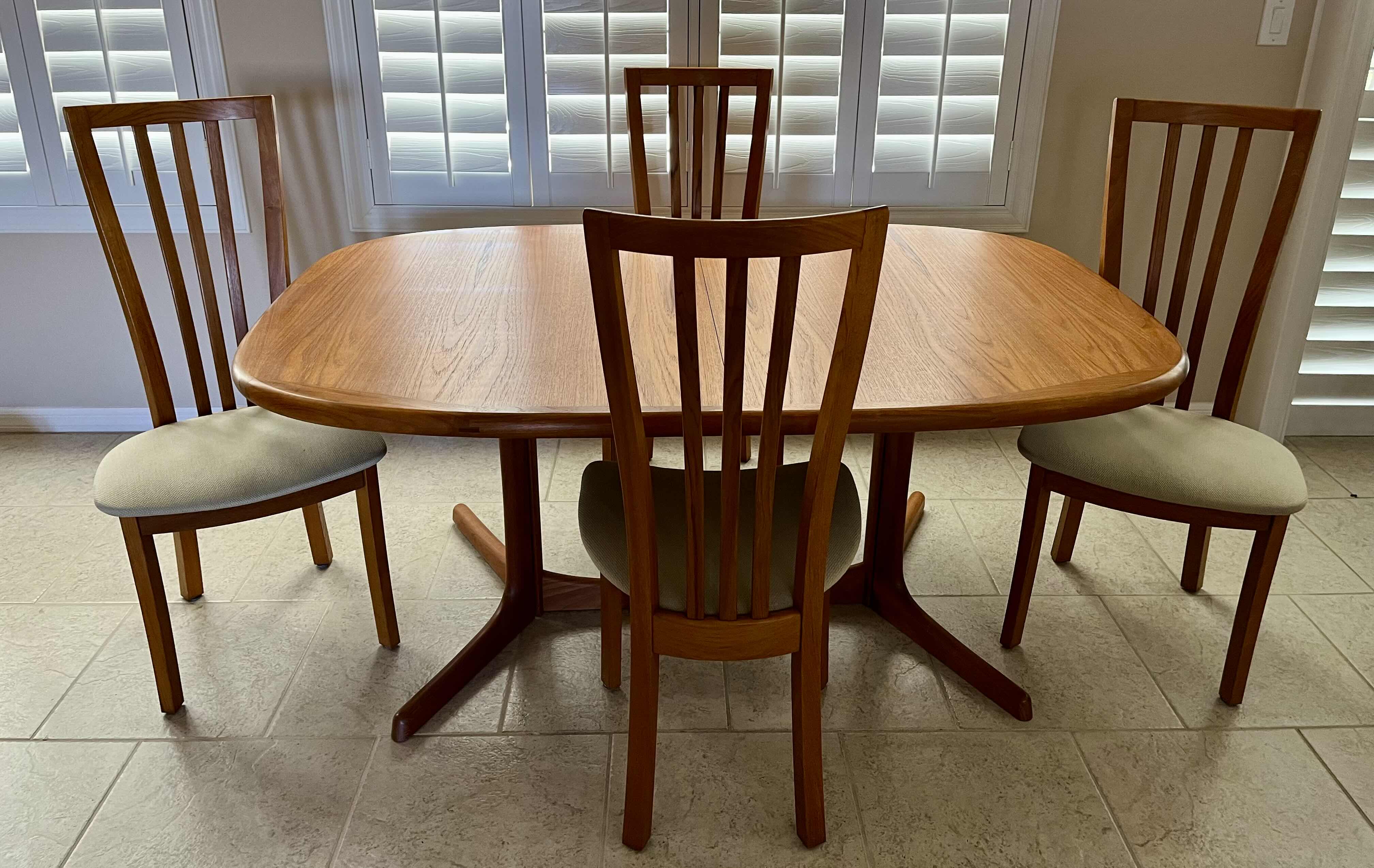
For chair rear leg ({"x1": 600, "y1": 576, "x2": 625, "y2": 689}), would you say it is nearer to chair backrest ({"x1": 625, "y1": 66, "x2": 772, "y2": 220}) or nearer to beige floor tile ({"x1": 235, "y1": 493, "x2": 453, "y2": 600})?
beige floor tile ({"x1": 235, "y1": 493, "x2": 453, "y2": 600})

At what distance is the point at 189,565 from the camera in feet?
6.89

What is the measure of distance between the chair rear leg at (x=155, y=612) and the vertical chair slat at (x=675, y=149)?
1.27 m

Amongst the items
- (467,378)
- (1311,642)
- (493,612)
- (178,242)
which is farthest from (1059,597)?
(178,242)

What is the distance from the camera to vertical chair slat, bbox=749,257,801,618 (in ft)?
3.67

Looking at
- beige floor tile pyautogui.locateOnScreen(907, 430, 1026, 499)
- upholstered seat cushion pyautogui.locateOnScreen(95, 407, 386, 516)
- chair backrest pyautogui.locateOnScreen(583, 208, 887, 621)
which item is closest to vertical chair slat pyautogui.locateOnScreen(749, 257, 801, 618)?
chair backrest pyautogui.locateOnScreen(583, 208, 887, 621)

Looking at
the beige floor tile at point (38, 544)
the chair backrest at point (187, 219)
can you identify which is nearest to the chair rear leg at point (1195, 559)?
the chair backrest at point (187, 219)

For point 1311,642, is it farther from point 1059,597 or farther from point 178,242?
point 178,242

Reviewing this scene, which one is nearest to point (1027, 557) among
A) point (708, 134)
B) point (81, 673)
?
point (708, 134)

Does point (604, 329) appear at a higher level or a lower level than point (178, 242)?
higher

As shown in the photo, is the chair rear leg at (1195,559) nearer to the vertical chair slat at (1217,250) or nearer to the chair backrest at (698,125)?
the vertical chair slat at (1217,250)

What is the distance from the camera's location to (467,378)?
4.51 feet

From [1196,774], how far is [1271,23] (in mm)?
1929

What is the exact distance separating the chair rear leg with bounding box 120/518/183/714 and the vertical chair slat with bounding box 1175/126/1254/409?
1.85 metres

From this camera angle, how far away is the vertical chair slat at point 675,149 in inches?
89.5
